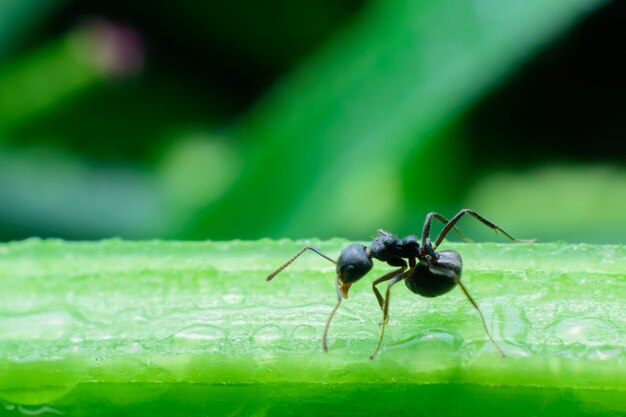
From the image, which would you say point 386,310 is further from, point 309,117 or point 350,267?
point 309,117

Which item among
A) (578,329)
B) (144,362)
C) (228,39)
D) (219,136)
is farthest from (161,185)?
(578,329)

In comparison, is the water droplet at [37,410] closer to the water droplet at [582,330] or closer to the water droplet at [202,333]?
the water droplet at [202,333]

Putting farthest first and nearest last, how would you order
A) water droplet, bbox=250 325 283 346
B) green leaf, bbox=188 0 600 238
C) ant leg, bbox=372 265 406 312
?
green leaf, bbox=188 0 600 238, ant leg, bbox=372 265 406 312, water droplet, bbox=250 325 283 346

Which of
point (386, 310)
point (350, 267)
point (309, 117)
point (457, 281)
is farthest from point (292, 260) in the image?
point (309, 117)

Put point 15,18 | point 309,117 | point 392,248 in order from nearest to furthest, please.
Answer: point 392,248 < point 309,117 < point 15,18

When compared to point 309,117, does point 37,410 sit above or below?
below

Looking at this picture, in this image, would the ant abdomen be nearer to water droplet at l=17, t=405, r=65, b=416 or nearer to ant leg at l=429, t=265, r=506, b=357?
ant leg at l=429, t=265, r=506, b=357

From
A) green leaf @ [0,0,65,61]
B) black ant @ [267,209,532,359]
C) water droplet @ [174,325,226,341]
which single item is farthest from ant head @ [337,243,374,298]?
green leaf @ [0,0,65,61]
